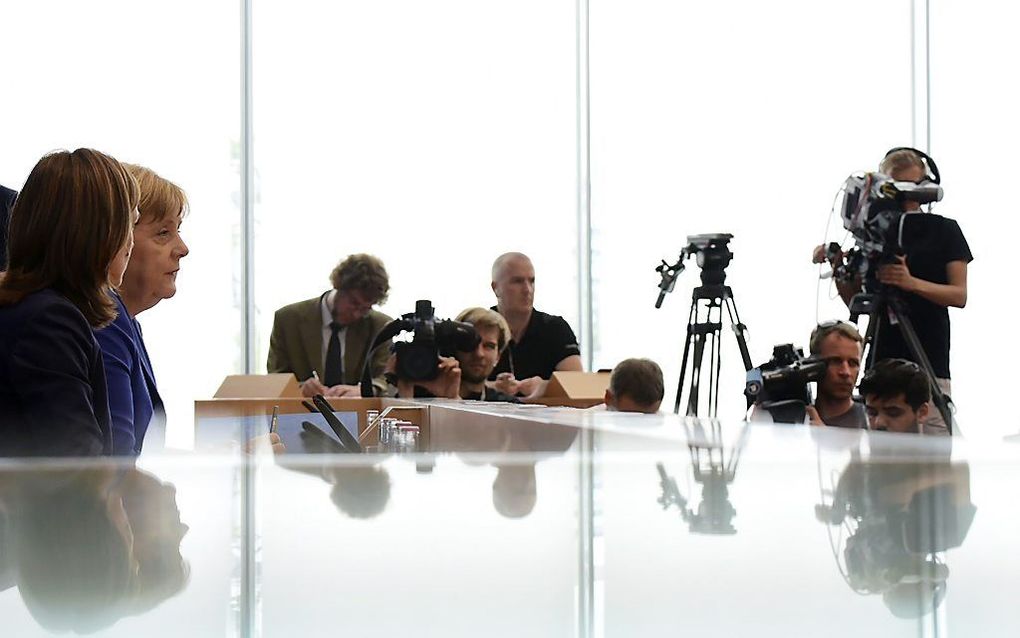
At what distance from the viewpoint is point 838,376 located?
117 inches

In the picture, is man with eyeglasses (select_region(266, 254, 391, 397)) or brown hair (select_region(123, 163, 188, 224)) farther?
man with eyeglasses (select_region(266, 254, 391, 397))

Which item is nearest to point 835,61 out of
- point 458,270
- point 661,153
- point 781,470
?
point 661,153

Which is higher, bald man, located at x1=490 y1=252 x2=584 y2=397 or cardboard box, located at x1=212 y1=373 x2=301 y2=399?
bald man, located at x1=490 y1=252 x2=584 y2=397

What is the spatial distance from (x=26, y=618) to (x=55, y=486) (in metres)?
0.20

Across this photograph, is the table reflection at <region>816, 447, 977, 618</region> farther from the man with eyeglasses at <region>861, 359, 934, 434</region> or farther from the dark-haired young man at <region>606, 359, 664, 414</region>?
the dark-haired young man at <region>606, 359, 664, 414</region>

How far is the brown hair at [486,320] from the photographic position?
3.35 meters

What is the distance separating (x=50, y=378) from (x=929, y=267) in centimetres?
280

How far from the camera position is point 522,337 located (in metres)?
3.99

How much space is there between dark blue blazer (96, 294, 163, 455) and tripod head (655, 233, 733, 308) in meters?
2.86

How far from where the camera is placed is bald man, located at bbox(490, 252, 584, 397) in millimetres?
3932

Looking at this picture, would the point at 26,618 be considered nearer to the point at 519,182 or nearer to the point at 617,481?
the point at 617,481

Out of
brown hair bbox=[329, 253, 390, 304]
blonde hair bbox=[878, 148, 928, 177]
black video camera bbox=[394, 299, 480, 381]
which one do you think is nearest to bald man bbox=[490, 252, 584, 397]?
brown hair bbox=[329, 253, 390, 304]

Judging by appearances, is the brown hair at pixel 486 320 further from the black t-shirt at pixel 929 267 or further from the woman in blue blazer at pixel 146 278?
the woman in blue blazer at pixel 146 278

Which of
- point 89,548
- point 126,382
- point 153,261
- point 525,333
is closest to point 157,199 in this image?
point 153,261
